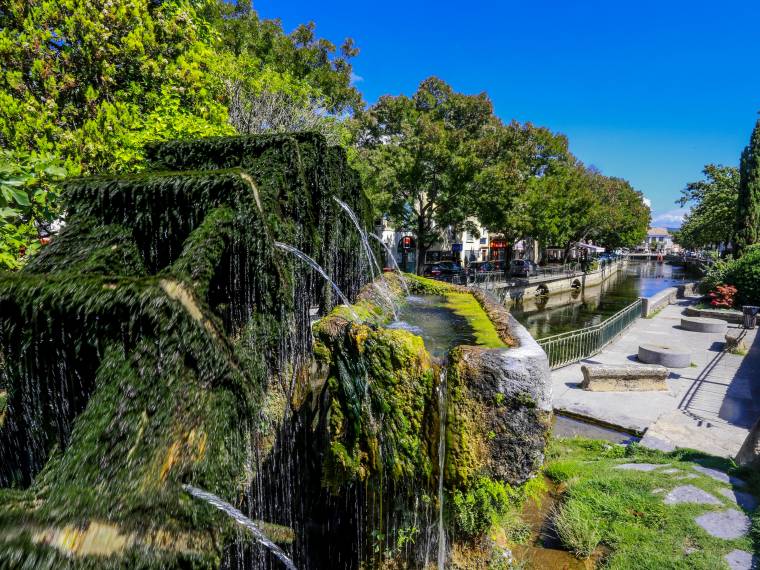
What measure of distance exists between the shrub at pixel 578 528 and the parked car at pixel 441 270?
24.6 m

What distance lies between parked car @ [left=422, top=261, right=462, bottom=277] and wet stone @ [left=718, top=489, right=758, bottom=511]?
968 inches

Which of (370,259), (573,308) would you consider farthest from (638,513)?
(573,308)

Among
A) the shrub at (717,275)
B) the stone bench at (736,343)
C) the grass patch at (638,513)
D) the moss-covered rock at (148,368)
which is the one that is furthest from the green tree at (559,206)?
the moss-covered rock at (148,368)

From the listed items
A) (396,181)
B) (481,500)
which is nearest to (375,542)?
(481,500)

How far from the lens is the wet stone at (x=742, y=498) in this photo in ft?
16.5

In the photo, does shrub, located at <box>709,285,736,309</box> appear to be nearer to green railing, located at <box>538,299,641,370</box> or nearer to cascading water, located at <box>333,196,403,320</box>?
green railing, located at <box>538,299,641,370</box>

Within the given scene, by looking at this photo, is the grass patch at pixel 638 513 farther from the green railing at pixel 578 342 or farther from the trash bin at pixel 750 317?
the trash bin at pixel 750 317

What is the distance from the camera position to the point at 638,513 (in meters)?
5.04

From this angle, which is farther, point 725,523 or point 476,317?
point 476,317

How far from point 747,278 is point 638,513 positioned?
21.7 meters

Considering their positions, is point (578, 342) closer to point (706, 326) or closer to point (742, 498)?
point (706, 326)

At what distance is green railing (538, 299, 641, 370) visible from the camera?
41.7 feet

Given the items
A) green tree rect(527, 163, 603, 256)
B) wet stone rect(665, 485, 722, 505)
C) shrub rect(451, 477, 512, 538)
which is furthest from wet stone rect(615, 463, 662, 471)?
green tree rect(527, 163, 603, 256)

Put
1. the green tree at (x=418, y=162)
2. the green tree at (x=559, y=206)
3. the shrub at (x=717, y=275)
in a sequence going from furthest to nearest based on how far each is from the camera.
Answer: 1. the green tree at (x=559, y=206)
2. the shrub at (x=717, y=275)
3. the green tree at (x=418, y=162)
